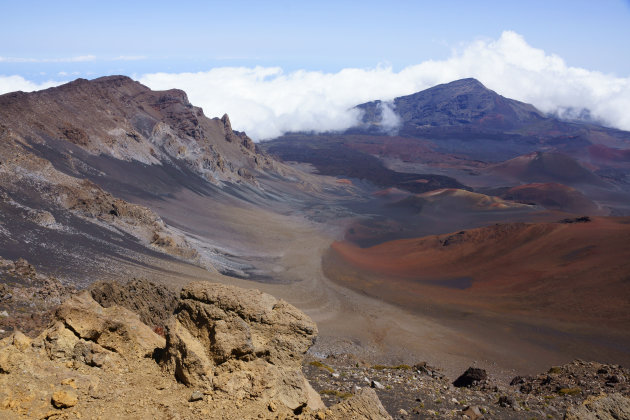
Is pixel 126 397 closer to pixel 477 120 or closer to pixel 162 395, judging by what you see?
pixel 162 395

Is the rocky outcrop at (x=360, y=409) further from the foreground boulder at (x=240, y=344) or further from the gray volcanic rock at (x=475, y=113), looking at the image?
the gray volcanic rock at (x=475, y=113)

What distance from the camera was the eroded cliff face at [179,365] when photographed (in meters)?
5.42

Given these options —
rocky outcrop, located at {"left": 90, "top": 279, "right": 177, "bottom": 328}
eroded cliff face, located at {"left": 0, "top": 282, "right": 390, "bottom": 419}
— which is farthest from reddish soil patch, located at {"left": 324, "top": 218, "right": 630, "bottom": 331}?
eroded cliff face, located at {"left": 0, "top": 282, "right": 390, "bottom": 419}

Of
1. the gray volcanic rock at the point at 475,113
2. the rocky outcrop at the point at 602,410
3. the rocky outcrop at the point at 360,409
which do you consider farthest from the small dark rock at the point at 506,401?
the gray volcanic rock at the point at 475,113

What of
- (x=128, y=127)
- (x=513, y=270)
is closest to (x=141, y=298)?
(x=513, y=270)

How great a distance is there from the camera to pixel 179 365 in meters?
6.21

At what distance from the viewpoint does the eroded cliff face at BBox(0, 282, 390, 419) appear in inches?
213

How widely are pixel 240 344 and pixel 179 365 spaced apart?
32.8 inches

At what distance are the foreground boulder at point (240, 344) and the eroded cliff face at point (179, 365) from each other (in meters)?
0.01

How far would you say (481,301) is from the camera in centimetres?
3114

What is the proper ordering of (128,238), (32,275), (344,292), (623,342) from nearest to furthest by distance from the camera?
(32,275), (623,342), (128,238), (344,292)

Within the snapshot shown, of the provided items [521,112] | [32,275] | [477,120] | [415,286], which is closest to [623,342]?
[415,286]

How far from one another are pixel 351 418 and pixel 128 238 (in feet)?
86.7

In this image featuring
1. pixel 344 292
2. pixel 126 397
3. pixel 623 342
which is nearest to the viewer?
pixel 126 397
